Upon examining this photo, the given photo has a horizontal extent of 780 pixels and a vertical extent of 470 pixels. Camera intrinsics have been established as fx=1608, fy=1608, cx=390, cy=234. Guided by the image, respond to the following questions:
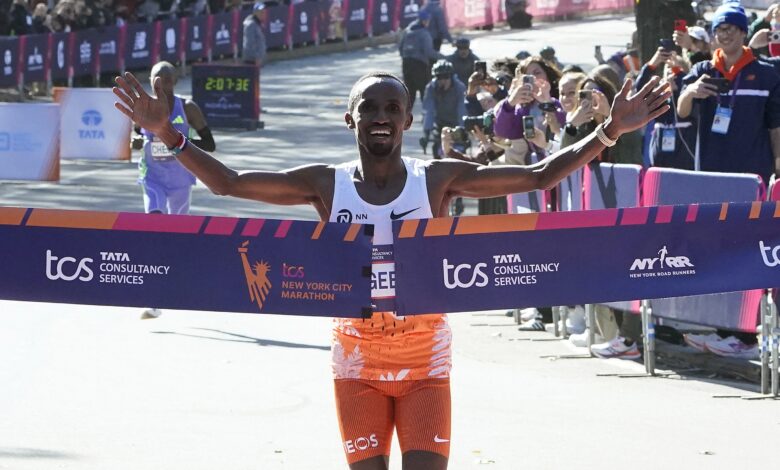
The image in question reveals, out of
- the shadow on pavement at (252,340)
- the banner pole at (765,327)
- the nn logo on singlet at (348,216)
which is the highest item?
the nn logo on singlet at (348,216)

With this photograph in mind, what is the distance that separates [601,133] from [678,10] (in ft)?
36.8

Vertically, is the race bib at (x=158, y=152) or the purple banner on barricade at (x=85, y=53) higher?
the race bib at (x=158, y=152)

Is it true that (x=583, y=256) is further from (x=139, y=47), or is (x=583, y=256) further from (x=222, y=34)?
(x=222, y=34)

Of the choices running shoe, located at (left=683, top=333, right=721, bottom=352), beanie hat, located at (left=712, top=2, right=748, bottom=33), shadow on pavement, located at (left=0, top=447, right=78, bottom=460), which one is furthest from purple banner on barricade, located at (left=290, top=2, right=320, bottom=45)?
shadow on pavement, located at (left=0, top=447, right=78, bottom=460)

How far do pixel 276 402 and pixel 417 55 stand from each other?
56.9 feet

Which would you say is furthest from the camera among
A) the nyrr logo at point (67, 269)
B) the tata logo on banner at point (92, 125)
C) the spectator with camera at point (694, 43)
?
the tata logo on banner at point (92, 125)

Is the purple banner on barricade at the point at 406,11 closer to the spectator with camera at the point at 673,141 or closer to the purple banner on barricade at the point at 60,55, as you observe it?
the purple banner on barricade at the point at 60,55

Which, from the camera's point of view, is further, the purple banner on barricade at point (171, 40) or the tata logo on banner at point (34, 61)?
the purple banner on barricade at point (171, 40)

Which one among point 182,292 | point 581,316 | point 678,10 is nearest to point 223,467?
point 182,292

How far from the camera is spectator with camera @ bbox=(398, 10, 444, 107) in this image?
2647cm

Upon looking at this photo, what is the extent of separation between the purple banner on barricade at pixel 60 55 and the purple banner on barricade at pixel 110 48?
3.34 feet

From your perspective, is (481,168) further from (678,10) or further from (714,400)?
(678,10)

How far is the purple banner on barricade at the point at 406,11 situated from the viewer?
137 ft

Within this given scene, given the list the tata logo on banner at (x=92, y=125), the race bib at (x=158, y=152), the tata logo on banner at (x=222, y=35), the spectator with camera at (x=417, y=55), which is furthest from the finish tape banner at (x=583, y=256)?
the tata logo on banner at (x=222, y=35)
